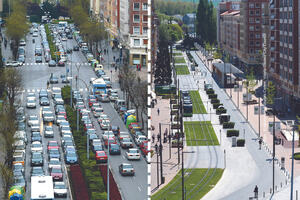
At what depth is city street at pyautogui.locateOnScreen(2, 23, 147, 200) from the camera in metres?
28.9

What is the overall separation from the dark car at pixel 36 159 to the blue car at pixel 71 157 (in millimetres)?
1084

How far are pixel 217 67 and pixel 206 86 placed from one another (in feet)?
17.0

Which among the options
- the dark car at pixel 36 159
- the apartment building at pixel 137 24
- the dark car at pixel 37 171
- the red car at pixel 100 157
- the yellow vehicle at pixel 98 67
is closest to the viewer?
the apartment building at pixel 137 24

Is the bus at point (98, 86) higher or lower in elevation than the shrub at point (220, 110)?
higher

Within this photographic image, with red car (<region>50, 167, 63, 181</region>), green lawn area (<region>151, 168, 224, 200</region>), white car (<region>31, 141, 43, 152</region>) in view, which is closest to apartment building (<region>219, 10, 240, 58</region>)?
white car (<region>31, 141, 43, 152</region>)

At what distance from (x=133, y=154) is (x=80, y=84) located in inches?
888

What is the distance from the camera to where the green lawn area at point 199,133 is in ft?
120

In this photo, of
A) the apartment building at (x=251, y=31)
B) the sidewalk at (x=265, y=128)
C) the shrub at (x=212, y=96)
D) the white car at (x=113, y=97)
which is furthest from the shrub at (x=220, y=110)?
the apartment building at (x=251, y=31)

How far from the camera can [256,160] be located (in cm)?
3294

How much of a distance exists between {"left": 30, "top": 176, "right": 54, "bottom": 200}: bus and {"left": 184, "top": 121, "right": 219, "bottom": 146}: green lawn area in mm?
9681

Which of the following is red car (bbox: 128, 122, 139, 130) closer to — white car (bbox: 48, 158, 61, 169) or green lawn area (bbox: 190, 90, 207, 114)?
white car (bbox: 48, 158, 61, 169)

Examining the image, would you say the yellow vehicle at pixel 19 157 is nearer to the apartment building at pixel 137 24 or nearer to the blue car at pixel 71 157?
the blue car at pixel 71 157

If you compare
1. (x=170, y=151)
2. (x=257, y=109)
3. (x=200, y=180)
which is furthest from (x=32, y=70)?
(x=200, y=180)

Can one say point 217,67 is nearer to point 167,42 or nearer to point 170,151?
point 167,42
